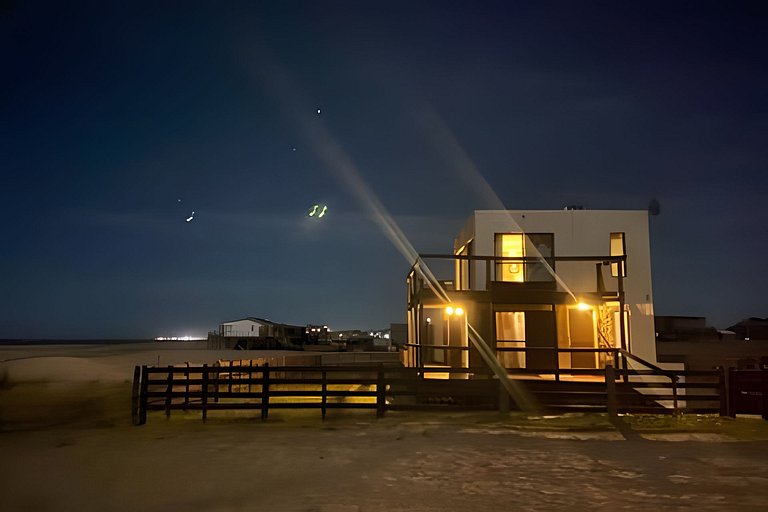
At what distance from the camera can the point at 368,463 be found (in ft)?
31.5

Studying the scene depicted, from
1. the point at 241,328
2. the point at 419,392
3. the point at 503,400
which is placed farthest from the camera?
the point at 241,328

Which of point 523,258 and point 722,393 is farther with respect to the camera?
point 523,258

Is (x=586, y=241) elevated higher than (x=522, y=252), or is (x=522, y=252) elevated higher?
(x=586, y=241)

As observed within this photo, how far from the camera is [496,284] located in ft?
64.1

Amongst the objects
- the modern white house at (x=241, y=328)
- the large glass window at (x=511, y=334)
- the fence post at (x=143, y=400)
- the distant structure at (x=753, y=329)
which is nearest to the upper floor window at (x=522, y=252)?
the large glass window at (x=511, y=334)

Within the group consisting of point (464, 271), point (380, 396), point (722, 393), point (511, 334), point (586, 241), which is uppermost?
point (586, 241)

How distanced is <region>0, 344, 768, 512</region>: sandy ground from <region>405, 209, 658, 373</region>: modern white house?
4791 mm

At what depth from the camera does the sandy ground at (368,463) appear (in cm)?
740

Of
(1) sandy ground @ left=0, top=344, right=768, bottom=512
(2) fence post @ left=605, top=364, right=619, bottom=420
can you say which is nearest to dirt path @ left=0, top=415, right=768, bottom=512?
(1) sandy ground @ left=0, top=344, right=768, bottom=512

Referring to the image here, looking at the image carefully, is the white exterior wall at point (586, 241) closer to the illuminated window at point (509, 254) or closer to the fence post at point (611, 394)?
the illuminated window at point (509, 254)

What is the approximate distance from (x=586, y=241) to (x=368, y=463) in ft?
46.8

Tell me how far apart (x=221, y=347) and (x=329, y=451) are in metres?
48.8

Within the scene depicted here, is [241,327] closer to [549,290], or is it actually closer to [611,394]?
[549,290]

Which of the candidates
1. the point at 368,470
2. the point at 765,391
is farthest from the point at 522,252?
the point at 368,470
